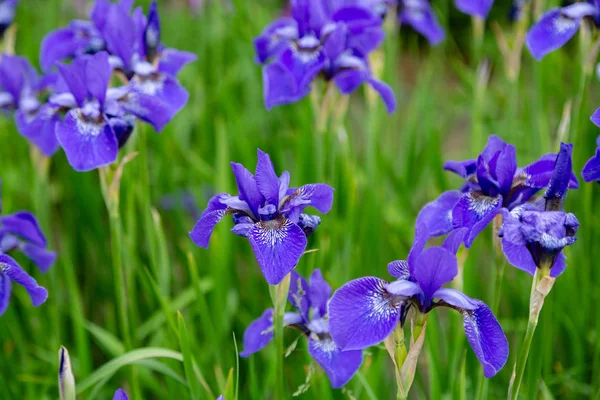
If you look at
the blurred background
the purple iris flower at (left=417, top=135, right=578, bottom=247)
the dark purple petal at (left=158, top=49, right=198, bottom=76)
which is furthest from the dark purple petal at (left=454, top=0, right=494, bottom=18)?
the purple iris flower at (left=417, top=135, right=578, bottom=247)

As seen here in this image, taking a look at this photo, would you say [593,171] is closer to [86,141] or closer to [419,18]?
[86,141]

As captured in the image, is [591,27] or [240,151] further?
[240,151]

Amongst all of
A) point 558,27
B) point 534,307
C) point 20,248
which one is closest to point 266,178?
point 534,307

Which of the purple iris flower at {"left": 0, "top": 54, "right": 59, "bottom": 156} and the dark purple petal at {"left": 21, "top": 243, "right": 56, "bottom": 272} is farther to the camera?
the purple iris flower at {"left": 0, "top": 54, "right": 59, "bottom": 156}

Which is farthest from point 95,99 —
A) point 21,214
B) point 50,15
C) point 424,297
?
point 50,15

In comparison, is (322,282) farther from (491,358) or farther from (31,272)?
(31,272)

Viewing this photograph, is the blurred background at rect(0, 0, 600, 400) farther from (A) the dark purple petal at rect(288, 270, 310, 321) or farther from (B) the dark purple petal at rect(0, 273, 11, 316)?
(B) the dark purple petal at rect(0, 273, 11, 316)
